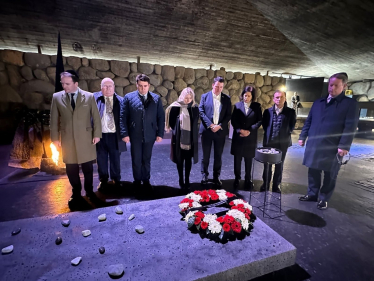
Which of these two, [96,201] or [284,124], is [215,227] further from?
[284,124]

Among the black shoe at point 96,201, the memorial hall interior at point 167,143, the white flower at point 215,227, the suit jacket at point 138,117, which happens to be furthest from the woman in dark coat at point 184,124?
the white flower at point 215,227

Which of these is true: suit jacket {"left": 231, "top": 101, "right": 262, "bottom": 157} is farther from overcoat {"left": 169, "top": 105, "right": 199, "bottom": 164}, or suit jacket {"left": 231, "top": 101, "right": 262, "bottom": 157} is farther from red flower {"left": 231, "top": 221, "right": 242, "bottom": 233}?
red flower {"left": 231, "top": 221, "right": 242, "bottom": 233}

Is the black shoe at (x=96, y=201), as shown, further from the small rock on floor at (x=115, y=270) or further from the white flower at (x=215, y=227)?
the white flower at (x=215, y=227)

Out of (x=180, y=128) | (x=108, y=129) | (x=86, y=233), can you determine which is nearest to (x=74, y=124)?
(x=108, y=129)

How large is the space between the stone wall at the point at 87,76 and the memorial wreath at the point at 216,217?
582 centimetres

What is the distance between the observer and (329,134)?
8.62 feet

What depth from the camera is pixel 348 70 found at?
8953mm

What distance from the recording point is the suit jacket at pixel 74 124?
2.42 m

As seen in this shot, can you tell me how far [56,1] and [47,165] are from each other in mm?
3649

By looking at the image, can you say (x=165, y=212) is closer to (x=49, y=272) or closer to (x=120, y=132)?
(x=49, y=272)

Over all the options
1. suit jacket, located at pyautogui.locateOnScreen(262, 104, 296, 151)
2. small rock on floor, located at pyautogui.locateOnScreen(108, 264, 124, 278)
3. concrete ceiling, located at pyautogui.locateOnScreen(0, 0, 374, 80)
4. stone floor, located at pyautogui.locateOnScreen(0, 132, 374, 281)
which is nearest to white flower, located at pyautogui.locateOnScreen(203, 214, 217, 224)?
stone floor, located at pyautogui.locateOnScreen(0, 132, 374, 281)

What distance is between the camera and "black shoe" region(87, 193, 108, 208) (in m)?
2.63

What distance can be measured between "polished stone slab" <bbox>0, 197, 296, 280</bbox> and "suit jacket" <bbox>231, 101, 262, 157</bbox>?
1268 millimetres

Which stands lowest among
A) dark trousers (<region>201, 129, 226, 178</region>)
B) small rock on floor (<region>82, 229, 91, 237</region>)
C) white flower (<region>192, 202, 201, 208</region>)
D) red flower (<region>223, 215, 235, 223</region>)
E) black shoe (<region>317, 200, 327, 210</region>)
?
black shoe (<region>317, 200, 327, 210</region>)
